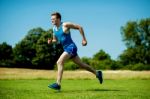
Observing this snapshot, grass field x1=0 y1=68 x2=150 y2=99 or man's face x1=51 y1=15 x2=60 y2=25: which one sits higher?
man's face x1=51 y1=15 x2=60 y2=25

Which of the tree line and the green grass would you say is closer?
the green grass

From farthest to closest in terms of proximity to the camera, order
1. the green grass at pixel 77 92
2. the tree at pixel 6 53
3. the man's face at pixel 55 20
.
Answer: the tree at pixel 6 53, the man's face at pixel 55 20, the green grass at pixel 77 92

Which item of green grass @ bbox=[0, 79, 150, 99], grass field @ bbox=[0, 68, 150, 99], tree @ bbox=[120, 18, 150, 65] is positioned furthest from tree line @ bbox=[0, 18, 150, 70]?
green grass @ bbox=[0, 79, 150, 99]

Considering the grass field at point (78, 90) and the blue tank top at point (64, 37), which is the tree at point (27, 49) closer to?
the grass field at point (78, 90)

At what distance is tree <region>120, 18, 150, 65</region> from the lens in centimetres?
8649

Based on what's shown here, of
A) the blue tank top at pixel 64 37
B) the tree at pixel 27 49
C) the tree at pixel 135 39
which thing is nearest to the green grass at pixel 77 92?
the blue tank top at pixel 64 37

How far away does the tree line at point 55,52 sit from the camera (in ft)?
281

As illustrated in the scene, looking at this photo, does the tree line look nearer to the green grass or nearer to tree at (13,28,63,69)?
tree at (13,28,63,69)

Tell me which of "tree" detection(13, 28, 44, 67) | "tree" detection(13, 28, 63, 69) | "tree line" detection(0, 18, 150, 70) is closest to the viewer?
"tree line" detection(0, 18, 150, 70)

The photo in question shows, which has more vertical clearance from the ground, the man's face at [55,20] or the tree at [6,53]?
the man's face at [55,20]

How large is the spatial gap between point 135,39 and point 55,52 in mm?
20661

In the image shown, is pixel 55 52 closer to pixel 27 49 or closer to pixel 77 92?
pixel 27 49

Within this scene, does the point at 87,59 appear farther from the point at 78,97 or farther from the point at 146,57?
the point at 78,97

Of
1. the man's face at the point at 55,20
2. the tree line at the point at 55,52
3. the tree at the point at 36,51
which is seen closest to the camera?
the man's face at the point at 55,20
